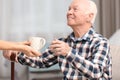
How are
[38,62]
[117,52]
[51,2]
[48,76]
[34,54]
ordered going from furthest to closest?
1. [51,2]
2. [48,76]
3. [117,52]
4. [38,62]
5. [34,54]

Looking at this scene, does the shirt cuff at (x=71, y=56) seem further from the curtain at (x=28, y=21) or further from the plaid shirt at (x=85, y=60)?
the curtain at (x=28, y=21)

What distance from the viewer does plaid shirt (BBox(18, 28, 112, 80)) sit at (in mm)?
1202

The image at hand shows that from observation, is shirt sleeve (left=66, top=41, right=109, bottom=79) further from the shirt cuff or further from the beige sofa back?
the beige sofa back

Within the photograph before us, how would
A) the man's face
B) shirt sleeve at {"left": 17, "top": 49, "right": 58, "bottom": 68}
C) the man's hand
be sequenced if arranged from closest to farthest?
1. the man's hand
2. the man's face
3. shirt sleeve at {"left": 17, "top": 49, "right": 58, "bottom": 68}

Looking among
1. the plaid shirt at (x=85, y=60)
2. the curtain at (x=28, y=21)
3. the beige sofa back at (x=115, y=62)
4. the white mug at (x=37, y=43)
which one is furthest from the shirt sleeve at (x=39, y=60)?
the curtain at (x=28, y=21)

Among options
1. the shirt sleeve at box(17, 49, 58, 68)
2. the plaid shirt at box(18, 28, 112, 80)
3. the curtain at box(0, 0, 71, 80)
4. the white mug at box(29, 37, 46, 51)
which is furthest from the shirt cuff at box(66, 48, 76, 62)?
the curtain at box(0, 0, 71, 80)

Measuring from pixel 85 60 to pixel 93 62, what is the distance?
0.15ft

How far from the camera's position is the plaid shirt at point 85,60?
1.20m

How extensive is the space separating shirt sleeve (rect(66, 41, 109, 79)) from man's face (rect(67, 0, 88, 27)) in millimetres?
156

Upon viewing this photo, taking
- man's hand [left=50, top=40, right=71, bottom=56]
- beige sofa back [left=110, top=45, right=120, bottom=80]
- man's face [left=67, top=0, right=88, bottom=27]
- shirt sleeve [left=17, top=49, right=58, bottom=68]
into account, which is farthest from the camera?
beige sofa back [left=110, top=45, right=120, bottom=80]

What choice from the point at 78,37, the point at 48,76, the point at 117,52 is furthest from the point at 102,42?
the point at 48,76

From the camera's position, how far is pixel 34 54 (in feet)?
3.70

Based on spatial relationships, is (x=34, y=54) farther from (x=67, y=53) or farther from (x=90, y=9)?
(x=90, y=9)

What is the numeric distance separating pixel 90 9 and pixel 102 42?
0.17 m
